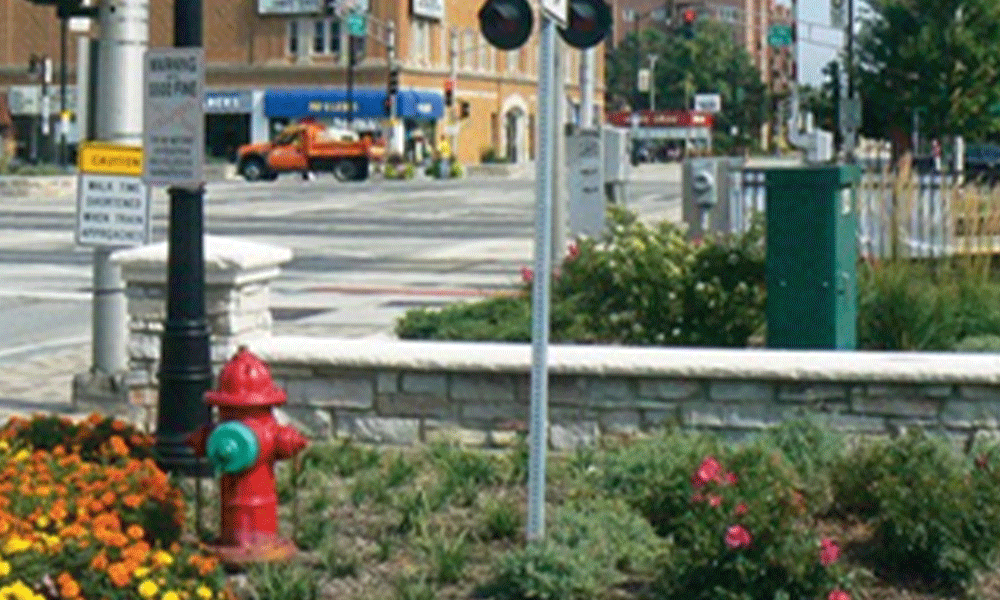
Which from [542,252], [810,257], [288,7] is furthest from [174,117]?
[288,7]

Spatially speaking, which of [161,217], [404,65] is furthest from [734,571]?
[404,65]

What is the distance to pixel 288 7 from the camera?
8481cm

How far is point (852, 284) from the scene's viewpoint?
11133mm

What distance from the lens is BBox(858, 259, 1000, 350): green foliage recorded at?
11773 millimetres

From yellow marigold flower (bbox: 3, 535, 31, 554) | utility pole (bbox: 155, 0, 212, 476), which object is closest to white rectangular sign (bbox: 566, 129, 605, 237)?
utility pole (bbox: 155, 0, 212, 476)

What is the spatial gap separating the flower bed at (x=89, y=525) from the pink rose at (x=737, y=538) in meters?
1.84

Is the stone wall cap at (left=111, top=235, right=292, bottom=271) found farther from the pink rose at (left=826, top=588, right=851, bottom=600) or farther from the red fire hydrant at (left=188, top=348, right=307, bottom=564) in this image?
the pink rose at (left=826, top=588, right=851, bottom=600)

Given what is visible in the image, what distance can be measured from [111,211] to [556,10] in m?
5.68

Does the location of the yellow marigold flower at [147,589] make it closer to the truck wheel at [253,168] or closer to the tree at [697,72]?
the truck wheel at [253,168]

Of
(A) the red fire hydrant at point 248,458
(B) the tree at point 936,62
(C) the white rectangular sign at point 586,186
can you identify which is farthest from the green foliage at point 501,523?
(B) the tree at point 936,62

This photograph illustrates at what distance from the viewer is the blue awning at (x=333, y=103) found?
84.5m

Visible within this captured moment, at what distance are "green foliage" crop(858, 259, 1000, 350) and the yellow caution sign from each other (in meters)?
4.87

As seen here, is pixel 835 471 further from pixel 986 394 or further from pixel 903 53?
pixel 903 53

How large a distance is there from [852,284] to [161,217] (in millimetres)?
25621
